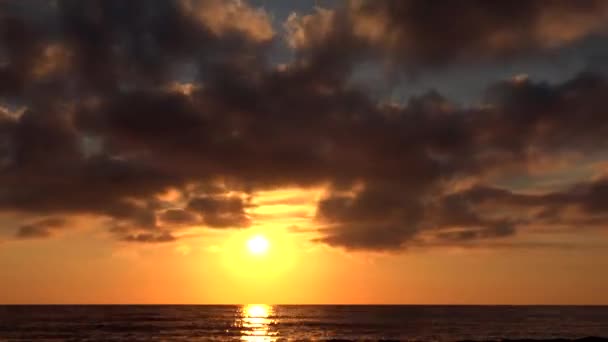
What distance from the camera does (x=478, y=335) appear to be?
93.4 m

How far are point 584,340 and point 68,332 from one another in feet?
253

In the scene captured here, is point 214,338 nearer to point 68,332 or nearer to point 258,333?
point 258,333

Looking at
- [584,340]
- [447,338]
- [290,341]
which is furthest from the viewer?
[447,338]

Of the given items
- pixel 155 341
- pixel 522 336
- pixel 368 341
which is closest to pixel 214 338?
pixel 155 341

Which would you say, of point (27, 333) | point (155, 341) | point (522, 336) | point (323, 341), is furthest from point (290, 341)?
point (27, 333)

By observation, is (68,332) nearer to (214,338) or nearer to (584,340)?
(214,338)

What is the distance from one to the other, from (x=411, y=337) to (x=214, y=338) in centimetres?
2943

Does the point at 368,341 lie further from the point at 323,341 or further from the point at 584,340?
the point at 584,340

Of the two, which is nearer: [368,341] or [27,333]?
[368,341]

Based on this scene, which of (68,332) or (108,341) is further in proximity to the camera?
(68,332)

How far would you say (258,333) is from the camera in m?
99.2

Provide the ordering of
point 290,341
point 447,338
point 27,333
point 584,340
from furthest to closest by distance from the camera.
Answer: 1. point 27,333
2. point 447,338
3. point 290,341
4. point 584,340

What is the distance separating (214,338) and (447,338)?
34.2 metres

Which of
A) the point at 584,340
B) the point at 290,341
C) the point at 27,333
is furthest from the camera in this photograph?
the point at 27,333
